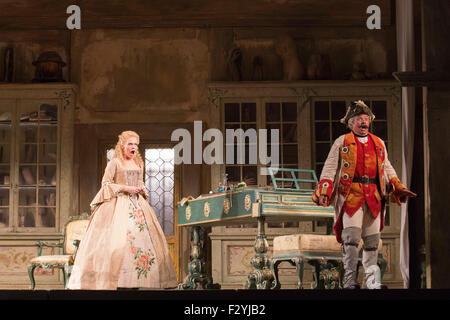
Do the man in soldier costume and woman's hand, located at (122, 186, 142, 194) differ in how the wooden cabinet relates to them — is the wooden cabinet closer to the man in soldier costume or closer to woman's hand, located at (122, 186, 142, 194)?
woman's hand, located at (122, 186, 142, 194)

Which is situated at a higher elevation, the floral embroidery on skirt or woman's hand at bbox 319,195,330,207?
woman's hand at bbox 319,195,330,207

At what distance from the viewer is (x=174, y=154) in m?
9.66

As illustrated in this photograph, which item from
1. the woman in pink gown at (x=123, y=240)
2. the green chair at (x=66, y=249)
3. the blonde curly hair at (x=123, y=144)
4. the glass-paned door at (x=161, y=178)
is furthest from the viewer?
the glass-paned door at (x=161, y=178)

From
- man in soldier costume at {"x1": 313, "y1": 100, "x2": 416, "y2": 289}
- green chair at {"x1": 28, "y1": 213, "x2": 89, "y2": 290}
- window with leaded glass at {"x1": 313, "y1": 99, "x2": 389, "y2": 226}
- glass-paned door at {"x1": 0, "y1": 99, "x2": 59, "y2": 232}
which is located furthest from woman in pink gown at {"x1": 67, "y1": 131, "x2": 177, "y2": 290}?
window with leaded glass at {"x1": 313, "y1": 99, "x2": 389, "y2": 226}

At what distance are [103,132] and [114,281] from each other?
10.7ft

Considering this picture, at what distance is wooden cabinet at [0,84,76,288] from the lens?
9.38 meters

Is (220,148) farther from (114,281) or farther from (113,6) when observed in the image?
(114,281)

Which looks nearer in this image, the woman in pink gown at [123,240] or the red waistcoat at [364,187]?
the red waistcoat at [364,187]

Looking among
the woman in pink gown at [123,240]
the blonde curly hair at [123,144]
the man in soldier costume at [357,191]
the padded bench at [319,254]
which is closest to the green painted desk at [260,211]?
the padded bench at [319,254]

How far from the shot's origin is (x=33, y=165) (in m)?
9.52

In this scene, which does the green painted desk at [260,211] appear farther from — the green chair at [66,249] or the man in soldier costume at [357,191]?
the green chair at [66,249]

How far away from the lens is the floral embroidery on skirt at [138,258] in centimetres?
684

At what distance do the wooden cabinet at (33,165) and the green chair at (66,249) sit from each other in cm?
54
